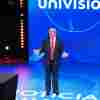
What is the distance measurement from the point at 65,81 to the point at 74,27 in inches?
20.1

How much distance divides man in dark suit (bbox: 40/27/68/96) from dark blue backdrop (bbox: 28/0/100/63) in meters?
0.05

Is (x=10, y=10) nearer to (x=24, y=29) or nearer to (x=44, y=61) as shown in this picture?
(x=24, y=29)

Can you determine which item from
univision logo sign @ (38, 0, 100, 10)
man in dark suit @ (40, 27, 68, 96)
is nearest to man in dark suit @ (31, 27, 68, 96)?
man in dark suit @ (40, 27, 68, 96)

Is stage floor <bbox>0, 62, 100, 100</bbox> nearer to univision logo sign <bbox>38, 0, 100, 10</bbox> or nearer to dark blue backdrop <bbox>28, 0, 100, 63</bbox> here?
dark blue backdrop <bbox>28, 0, 100, 63</bbox>

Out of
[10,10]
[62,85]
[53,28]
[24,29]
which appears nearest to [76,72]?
[62,85]

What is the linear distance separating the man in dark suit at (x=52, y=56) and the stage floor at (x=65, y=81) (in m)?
0.05

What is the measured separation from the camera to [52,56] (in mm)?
2668

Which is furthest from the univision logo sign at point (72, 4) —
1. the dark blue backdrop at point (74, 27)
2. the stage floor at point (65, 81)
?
the stage floor at point (65, 81)

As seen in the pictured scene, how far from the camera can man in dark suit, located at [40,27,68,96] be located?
104 inches

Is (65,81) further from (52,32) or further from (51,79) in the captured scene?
(52,32)

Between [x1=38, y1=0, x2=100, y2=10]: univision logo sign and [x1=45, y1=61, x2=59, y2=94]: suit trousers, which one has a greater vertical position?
[x1=38, y1=0, x2=100, y2=10]: univision logo sign

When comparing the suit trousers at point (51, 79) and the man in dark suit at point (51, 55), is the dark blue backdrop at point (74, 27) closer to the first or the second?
the man in dark suit at point (51, 55)

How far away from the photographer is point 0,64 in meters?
2.69

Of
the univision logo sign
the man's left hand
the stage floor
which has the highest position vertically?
the univision logo sign
